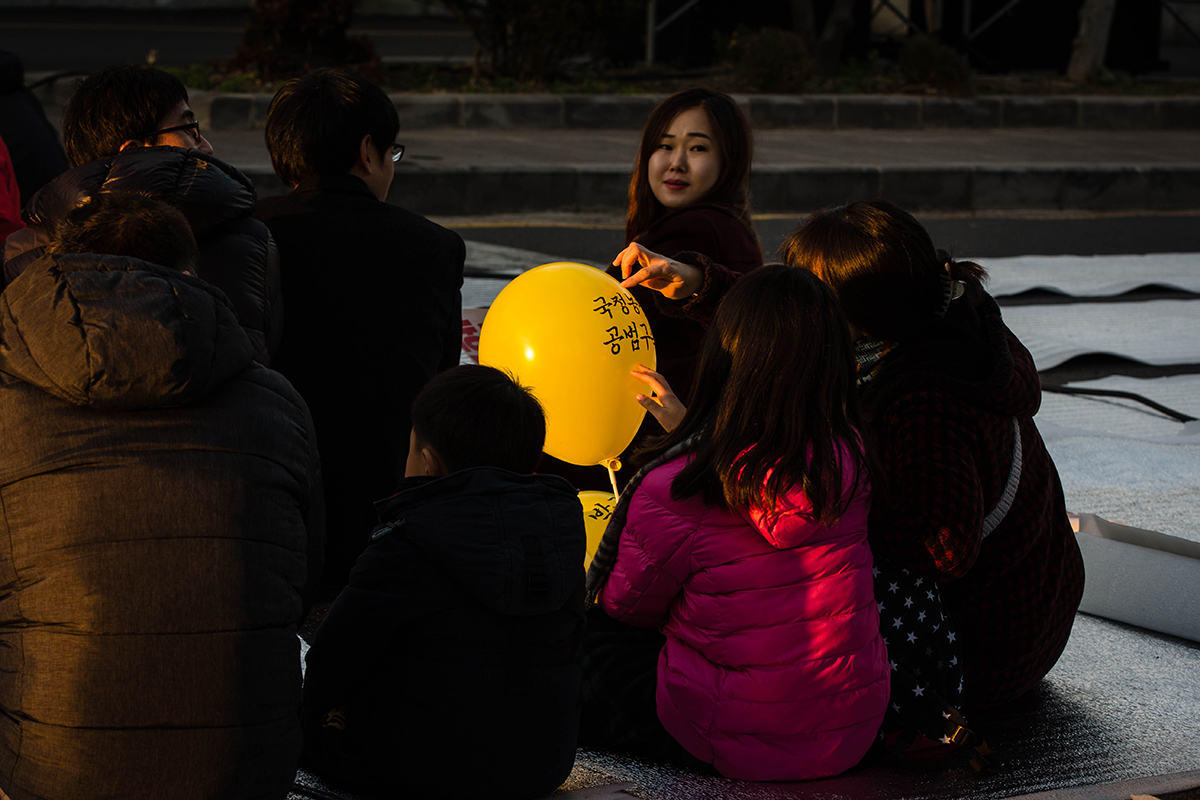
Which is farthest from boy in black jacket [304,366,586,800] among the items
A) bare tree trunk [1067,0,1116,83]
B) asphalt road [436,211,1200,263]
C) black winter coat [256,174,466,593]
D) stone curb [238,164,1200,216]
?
bare tree trunk [1067,0,1116,83]

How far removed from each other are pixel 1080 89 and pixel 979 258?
24.2 ft

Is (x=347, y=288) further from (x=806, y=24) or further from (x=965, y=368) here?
(x=806, y=24)

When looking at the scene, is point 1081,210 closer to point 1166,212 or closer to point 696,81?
point 1166,212

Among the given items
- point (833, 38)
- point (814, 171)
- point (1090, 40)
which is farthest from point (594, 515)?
point (1090, 40)

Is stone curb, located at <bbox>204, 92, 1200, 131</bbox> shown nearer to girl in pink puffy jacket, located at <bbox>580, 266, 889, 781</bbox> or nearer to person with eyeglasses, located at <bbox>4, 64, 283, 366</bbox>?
person with eyeglasses, located at <bbox>4, 64, 283, 366</bbox>

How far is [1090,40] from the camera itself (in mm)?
14461

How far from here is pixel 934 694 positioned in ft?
8.31

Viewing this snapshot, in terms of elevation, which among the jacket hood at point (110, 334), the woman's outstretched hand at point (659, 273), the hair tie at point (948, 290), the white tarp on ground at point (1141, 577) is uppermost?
the jacket hood at point (110, 334)

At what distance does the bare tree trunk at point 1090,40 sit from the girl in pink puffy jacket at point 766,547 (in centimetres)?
1335

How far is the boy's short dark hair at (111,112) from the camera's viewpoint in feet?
10.2

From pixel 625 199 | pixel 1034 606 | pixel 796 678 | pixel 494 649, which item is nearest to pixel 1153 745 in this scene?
pixel 1034 606

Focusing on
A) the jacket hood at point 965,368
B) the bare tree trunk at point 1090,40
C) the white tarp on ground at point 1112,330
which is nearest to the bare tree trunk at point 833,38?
the bare tree trunk at point 1090,40

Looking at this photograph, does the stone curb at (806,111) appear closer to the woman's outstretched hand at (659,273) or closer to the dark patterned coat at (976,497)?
the woman's outstretched hand at (659,273)

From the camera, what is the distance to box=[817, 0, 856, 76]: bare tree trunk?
45.9 feet
